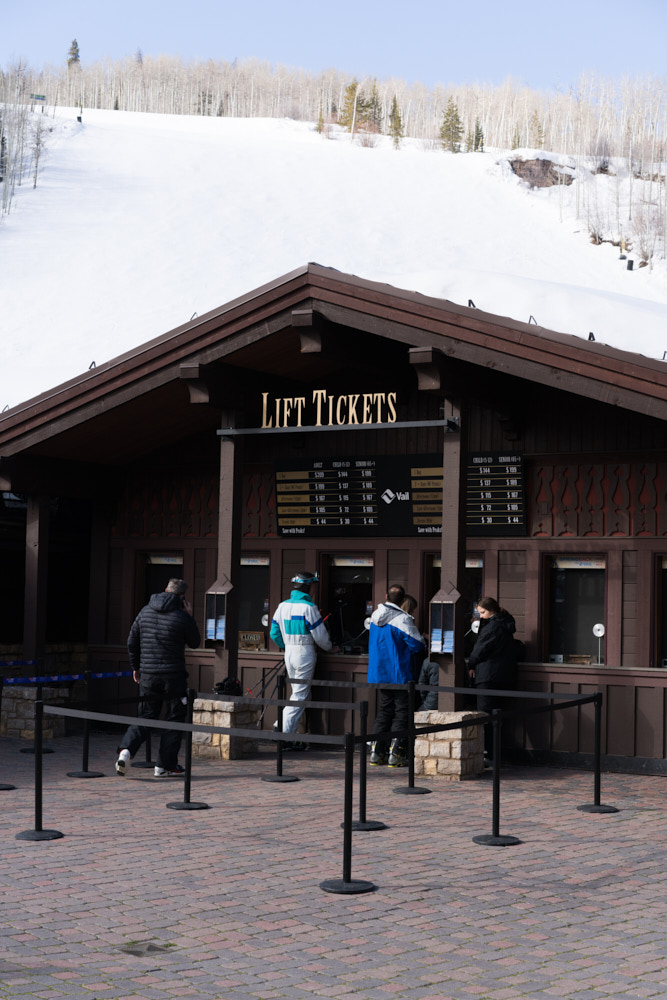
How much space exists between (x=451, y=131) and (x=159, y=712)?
8502cm

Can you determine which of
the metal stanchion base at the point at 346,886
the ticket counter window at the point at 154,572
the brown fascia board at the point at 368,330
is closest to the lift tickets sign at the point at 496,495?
the brown fascia board at the point at 368,330

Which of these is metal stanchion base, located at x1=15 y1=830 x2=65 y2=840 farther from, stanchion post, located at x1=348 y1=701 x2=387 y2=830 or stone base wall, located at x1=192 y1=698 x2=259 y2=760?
stone base wall, located at x1=192 y1=698 x2=259 y2=760

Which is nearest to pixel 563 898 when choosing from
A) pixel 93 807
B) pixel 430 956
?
pixel 430 956

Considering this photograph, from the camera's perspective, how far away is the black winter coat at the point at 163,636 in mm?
11453

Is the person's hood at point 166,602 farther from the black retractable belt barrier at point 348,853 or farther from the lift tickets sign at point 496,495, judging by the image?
the black retractable belt barrier at point 348,853

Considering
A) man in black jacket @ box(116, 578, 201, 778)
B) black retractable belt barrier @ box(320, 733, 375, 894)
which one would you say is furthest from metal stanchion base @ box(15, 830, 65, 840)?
man in black jacket @ box(116, 578, 201, 778)

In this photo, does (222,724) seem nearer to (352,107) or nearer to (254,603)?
(254,603)

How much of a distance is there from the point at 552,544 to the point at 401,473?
75.1 inches

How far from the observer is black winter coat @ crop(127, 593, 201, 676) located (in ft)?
37.6

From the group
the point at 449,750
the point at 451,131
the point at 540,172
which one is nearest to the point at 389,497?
the point at 449,750

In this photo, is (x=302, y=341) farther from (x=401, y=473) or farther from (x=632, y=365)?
(x=632, y=365)

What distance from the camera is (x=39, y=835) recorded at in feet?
27.7

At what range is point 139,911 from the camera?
262 inches

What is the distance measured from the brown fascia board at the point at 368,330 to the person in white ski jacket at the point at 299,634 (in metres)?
2.66
